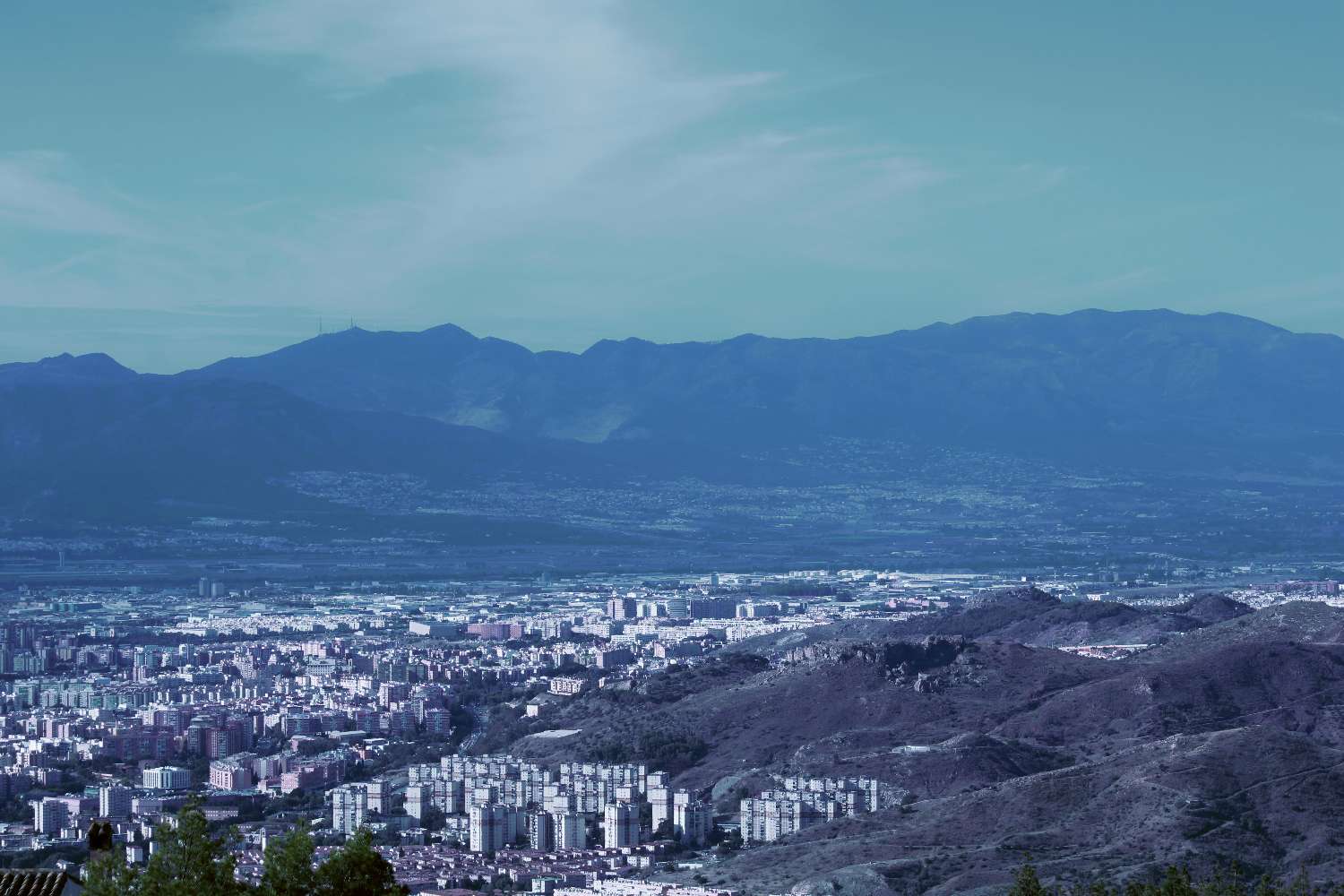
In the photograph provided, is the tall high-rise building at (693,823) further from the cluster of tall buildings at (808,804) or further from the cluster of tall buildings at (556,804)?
the cluster of tall buildings at (808,804)

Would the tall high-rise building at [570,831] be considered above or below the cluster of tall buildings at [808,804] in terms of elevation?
below

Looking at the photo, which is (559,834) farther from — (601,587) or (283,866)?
(601,587)

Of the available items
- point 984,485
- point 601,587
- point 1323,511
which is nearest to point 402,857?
point 601,587

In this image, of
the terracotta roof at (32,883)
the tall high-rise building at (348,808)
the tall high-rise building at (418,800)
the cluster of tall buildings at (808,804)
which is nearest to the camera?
the terracotta roof at (32,883)

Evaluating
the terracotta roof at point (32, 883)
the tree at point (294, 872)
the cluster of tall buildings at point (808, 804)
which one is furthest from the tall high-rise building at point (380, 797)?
the terracotta roof at point (32, 883)

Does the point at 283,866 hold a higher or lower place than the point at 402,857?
higher

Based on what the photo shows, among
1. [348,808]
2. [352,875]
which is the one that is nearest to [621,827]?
[348,808]
